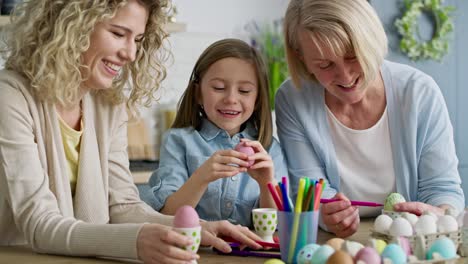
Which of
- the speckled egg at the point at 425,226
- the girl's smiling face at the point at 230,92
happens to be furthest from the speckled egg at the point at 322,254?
the girl's smiling face at the point at 230,92

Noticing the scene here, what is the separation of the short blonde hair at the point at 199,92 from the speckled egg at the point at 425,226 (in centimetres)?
82

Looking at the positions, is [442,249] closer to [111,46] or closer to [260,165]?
[260,165]

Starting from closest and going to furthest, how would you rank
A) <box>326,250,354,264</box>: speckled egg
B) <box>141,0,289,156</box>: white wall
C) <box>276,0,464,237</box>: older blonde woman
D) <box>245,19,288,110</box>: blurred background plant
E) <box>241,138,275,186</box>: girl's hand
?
1. <box>326,250,354,264</box>: speckled egg
2. <box>241,138,275,186</box>: girl's hand
3. <box>276,0,464,237</box>: older blonde woman
4. <box>141,0,289,156</box>: white wall
5. <box>245,19,288,110</box>: blurred background plant

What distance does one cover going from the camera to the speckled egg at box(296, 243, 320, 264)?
1.34 meters

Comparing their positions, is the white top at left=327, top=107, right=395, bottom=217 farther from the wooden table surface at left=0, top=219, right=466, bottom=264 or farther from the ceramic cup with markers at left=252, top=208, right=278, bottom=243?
the wooden table surface at left=0, top=219, right=466, bottom=264

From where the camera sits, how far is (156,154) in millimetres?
4324

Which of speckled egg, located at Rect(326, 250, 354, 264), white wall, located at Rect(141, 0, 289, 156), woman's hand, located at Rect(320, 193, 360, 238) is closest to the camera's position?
speckled egg, located at Rect(326, 250, 354, 264)

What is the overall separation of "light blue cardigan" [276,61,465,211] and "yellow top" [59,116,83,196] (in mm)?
668

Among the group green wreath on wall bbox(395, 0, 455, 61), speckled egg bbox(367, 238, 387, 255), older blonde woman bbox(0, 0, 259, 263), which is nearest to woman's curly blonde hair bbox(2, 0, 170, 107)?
older blonde woman bbox(0, 0, 259, 263)

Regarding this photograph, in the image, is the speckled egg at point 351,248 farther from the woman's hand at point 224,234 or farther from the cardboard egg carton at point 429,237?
the woman's hand at point 224,234

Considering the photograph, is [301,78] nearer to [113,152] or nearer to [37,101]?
[113,152]

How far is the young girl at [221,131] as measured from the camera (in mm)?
2189

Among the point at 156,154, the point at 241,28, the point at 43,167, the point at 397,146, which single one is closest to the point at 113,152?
the point at 43,167

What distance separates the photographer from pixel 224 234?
172 cm
